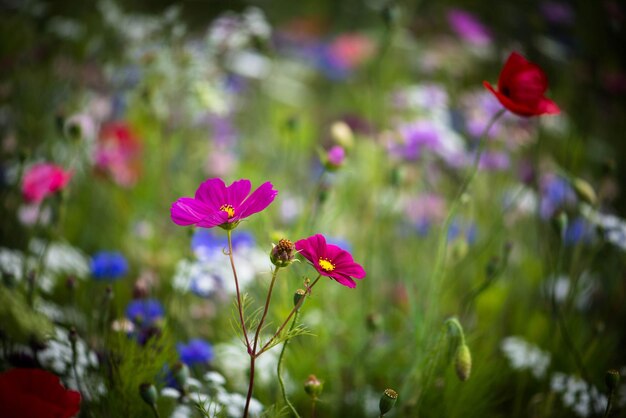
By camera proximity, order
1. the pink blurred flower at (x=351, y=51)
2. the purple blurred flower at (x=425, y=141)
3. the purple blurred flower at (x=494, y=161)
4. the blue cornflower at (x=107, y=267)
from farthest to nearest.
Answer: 1. the pink blurred flower at (x=351, y=51)
2. the purple blurred flower at (x=494, y=161)
3. the purple blurred flower at (x=425, y=141)
4. the blue cornflower at (x=107, y=267)

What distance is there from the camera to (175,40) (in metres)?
0.95

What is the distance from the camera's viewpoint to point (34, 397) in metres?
0.40

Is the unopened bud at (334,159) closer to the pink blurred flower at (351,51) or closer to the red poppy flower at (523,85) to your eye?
the red poppy flower at (523,85)

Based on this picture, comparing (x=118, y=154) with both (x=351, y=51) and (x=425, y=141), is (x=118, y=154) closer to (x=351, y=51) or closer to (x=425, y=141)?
(x=425, y=141)

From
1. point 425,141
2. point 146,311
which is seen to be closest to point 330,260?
point 146,311

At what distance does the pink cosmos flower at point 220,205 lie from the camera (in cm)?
39

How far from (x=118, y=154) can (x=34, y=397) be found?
0.72m

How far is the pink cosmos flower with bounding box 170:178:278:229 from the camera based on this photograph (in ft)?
1.29

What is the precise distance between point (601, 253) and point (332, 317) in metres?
0.44

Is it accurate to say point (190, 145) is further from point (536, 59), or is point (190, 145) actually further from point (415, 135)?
point (536, 59)

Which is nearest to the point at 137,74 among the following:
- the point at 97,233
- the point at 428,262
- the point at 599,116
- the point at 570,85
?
the point at 97,233

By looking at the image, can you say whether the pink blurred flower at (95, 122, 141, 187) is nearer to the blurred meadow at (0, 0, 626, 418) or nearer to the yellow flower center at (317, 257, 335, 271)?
the blurred meadow at (0, 0, 626, 418)

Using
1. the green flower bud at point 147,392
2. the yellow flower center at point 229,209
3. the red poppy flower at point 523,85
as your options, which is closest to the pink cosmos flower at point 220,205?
the yellow flower center at point 229,209

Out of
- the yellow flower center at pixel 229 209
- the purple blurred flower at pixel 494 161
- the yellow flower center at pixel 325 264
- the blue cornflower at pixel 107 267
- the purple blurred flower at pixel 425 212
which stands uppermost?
the yellow flower center at pixel 229 209
